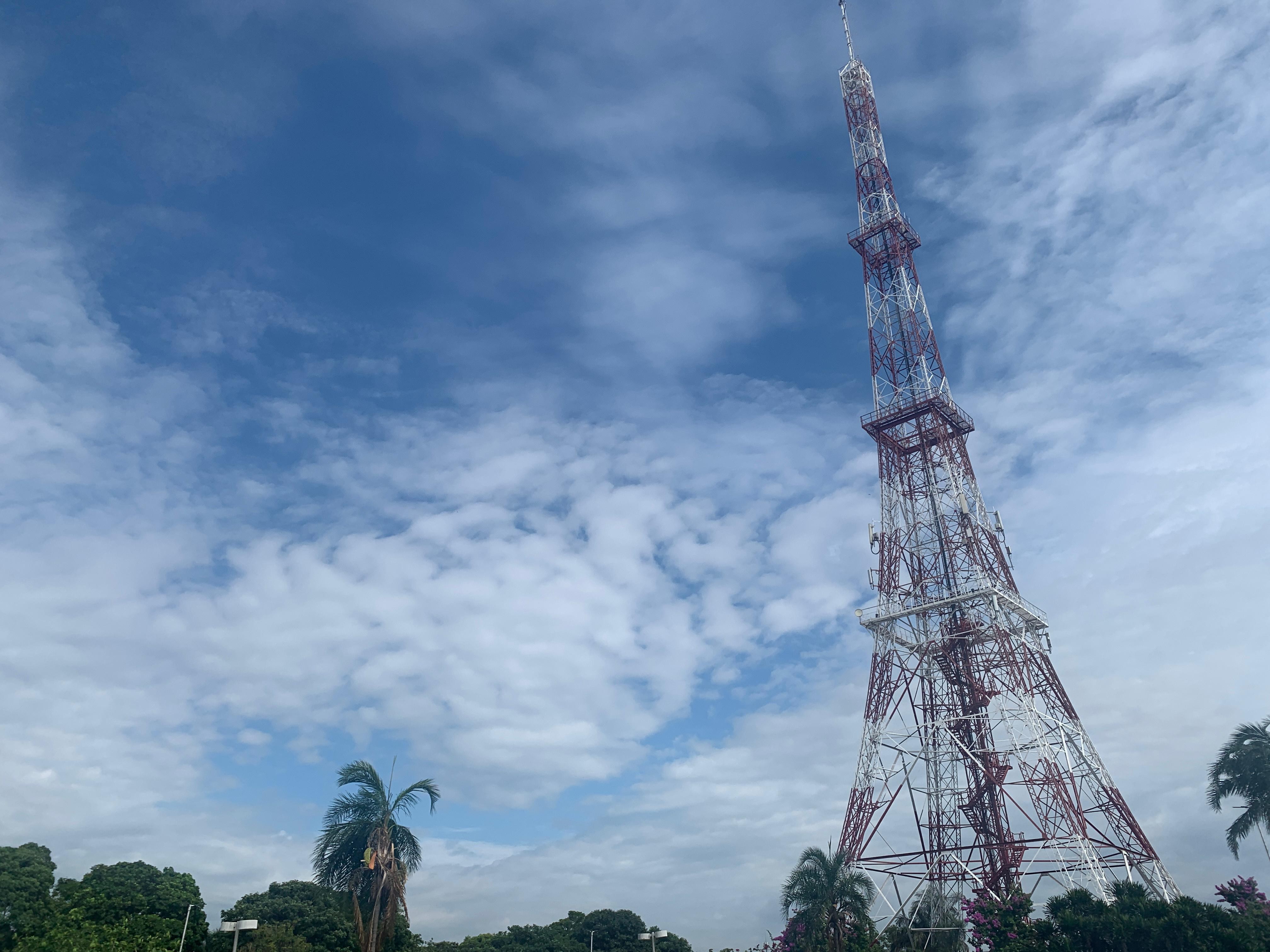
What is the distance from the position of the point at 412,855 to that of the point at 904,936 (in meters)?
31.2

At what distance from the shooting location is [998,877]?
165 ft

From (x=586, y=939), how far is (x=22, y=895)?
147ft

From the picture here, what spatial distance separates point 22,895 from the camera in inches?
1962

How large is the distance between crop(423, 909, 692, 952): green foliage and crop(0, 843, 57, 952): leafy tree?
30.0 metres

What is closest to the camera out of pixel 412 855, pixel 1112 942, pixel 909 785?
pixel 412 855

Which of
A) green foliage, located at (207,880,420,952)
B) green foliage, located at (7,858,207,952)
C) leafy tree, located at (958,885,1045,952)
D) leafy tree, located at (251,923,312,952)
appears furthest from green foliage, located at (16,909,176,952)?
leafy tree, located at (958,885,1045,952)

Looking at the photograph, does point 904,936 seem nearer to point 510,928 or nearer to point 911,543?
point 911,543

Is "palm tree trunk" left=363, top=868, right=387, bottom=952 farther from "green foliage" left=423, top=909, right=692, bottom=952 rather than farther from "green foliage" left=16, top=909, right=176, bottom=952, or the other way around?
"green foliage" left=423, top=909, right=692, bottom=952

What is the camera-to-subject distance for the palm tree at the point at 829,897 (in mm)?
39906

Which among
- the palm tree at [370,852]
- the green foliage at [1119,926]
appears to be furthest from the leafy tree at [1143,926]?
the palm tree at [370,852]

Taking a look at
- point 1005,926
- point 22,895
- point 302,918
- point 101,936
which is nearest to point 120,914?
point 22,895

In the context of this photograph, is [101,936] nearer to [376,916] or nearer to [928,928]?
[376,916]

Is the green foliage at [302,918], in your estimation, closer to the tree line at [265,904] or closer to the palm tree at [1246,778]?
the tree line at [265,904]

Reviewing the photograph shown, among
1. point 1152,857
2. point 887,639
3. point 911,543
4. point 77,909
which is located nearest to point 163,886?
point 77,909
